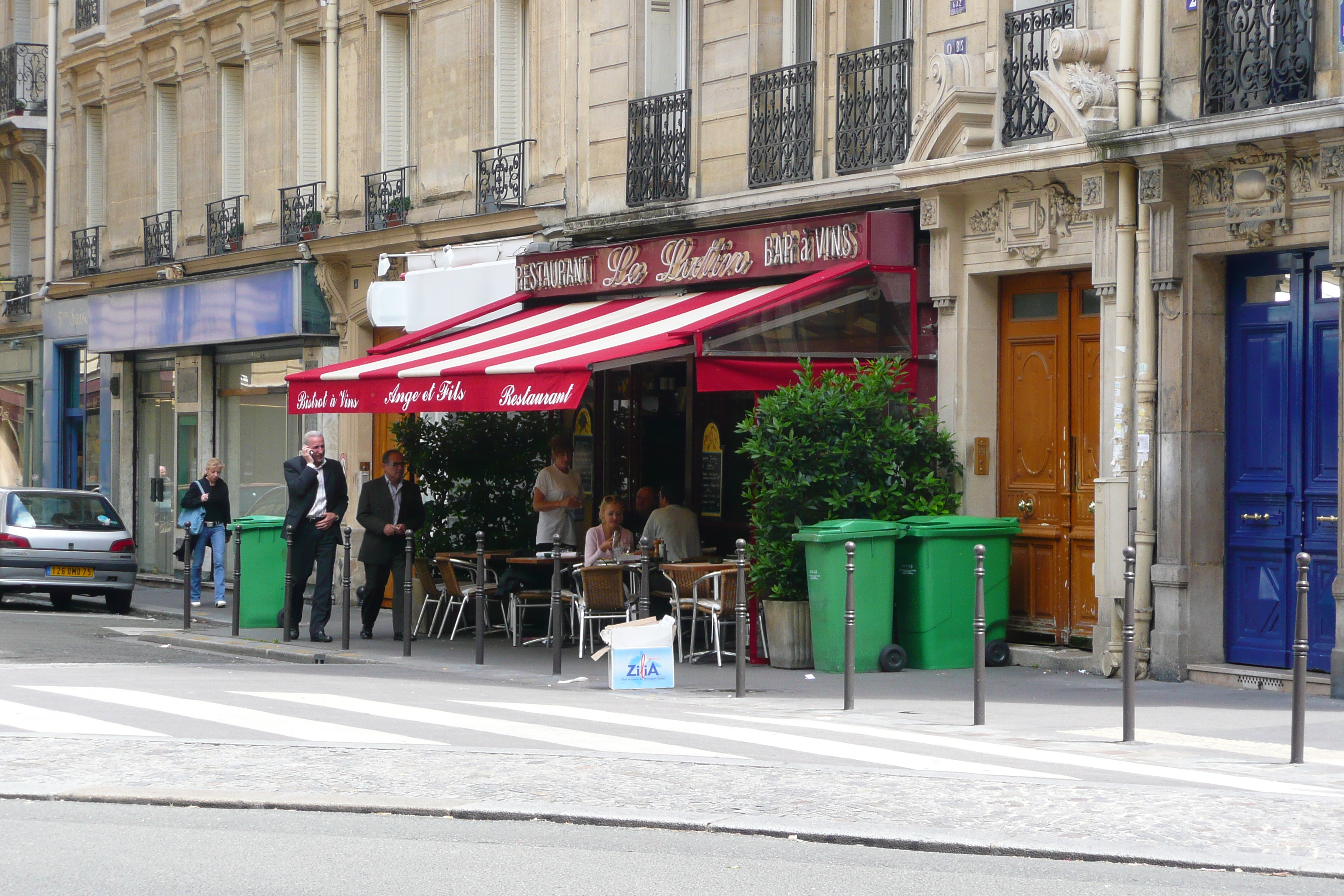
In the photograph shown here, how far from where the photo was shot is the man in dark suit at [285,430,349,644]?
637 inches

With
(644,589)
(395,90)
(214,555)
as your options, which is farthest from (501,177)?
(644,589)

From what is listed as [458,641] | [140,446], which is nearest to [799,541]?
[458,641]

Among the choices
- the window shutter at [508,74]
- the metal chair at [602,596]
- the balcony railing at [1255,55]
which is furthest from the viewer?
the window shutter at [508,74]

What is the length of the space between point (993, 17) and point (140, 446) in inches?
709

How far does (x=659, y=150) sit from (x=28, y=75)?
17.5 meters

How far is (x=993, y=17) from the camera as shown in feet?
45.9

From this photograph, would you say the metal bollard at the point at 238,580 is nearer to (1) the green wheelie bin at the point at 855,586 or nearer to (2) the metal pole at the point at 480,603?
(2) the metal pole at the point at 480,603

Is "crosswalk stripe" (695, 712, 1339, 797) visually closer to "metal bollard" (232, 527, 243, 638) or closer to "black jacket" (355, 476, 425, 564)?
"black jacket" (355, 476, 425, 564)

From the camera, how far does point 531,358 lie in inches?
570

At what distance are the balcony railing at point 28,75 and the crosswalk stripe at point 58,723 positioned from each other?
22.3 meters

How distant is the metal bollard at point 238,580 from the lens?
54.1 feet

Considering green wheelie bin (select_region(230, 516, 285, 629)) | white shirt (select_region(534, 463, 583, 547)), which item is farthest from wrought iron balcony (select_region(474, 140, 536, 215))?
green wheelie bin (select_region(230, 516, 285, 629))

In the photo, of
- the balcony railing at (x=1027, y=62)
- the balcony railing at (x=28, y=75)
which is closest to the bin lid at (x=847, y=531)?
the balcony railing at (x=1027, y=62)

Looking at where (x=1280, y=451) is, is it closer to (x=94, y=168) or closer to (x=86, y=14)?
(x=94, y=168)
